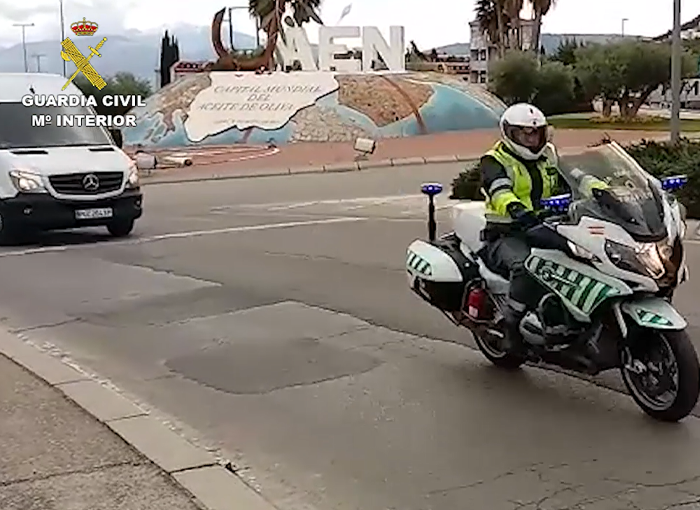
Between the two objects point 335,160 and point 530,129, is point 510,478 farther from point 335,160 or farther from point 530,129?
point 335,160

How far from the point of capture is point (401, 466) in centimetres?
573

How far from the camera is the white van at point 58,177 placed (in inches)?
604

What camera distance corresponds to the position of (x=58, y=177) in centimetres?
1540

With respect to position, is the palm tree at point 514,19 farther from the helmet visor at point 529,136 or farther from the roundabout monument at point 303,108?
the helmet visor at point 529,136

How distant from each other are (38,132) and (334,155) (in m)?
19.6

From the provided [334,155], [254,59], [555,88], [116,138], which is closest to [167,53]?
[254,59]

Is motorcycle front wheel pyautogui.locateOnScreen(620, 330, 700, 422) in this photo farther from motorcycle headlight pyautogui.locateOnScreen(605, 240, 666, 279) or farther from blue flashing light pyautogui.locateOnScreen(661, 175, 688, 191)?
blue flashing light pyautogui.locateOnScreen(661, 175, 688, 191)

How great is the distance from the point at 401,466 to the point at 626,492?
1.09 m

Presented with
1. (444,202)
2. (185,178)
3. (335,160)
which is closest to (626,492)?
(444,202)

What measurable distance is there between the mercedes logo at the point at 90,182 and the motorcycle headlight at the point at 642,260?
10762mm

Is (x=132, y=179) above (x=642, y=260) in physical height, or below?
below

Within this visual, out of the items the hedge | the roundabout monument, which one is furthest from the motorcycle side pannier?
the roundabout monument

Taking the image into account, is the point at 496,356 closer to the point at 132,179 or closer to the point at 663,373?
the point at 663,373

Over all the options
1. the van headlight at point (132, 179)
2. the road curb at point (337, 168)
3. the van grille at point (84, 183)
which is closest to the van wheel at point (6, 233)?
the van grille at point (84, 183)
